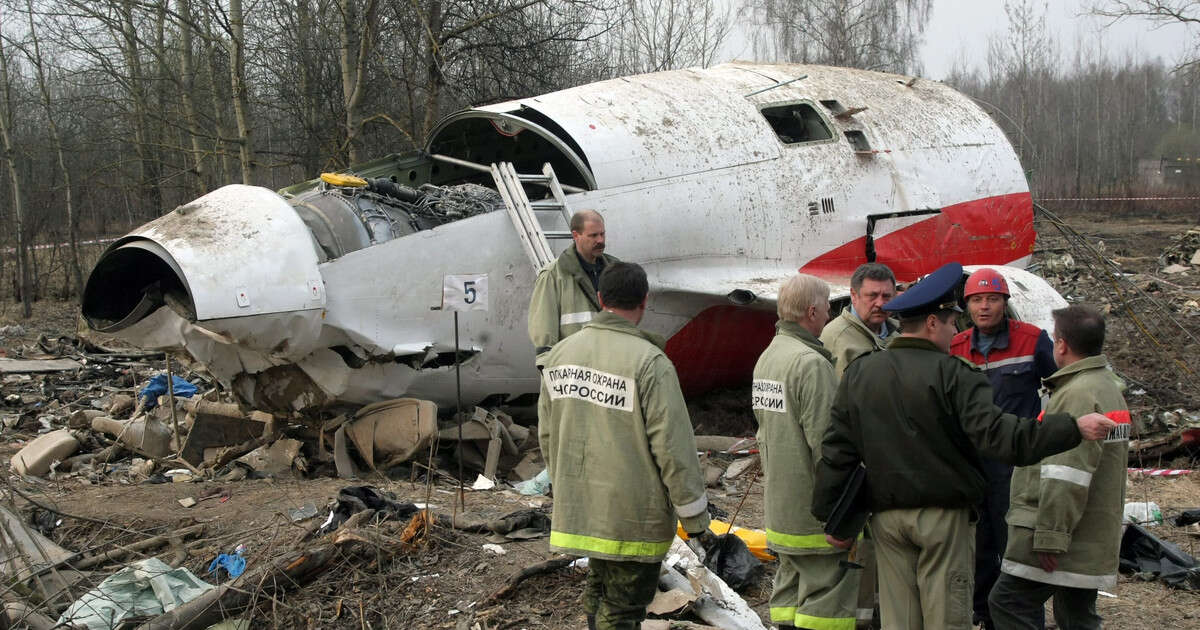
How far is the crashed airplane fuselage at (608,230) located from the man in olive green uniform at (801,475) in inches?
145

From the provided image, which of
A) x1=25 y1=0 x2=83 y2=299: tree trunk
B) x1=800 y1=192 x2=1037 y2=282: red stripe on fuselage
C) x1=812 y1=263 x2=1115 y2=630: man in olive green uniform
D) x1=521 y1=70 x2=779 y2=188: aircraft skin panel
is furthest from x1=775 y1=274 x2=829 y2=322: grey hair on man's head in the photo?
x1=25 y1=0 x2=83 y2=299: tree trunk

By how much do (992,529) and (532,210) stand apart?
13.0 feet

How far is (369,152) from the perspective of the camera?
1623 cm

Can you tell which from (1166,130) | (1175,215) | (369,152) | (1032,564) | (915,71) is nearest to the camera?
(1032,564)

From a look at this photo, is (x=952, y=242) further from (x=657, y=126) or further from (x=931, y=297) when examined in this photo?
(x=931, y=297)

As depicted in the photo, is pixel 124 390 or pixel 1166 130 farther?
pixel 1166 130

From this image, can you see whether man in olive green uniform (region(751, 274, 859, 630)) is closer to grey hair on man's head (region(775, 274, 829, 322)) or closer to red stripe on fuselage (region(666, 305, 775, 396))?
grey hair on man's head (region(775, 274, 829, 322))

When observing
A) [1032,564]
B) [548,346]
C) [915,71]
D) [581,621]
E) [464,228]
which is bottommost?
[581,621]

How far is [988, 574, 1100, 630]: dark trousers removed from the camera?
12.7 ft

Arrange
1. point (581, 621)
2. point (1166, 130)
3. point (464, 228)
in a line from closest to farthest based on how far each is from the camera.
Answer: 1. point (581, 621)
2. point (464, 228)
3. point (1166, 130)

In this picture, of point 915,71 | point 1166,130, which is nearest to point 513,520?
point 915,71

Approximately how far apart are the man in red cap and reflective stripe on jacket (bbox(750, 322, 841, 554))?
1151 mm

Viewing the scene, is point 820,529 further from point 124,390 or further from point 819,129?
point 124,390

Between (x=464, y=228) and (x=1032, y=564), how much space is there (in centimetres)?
461
